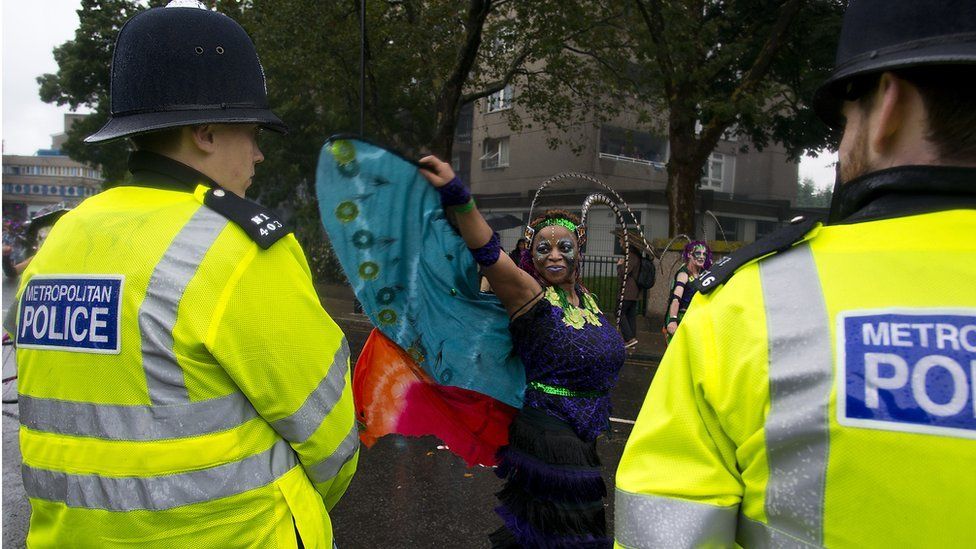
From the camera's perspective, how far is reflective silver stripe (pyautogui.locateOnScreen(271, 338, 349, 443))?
1.56 m

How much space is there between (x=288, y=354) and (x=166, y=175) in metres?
0.55

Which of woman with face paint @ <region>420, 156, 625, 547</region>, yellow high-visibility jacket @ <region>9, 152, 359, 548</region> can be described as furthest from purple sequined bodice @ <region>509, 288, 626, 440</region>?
yellow high-visibility jacket @ <region>9, 152, 359, 548</region>

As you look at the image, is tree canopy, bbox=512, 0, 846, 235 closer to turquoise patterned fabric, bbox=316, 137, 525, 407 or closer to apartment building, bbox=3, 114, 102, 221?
turquoise patterned fabric, bbox=316, 137, 525, 407

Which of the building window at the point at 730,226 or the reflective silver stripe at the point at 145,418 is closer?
the reflective silver stripe at the point at 145,418

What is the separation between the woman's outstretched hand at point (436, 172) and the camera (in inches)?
94.4

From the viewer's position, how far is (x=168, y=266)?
147 centimetres

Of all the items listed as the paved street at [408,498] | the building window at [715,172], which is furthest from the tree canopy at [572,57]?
the building window at [715,172]

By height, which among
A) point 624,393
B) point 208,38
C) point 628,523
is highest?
point 208,38

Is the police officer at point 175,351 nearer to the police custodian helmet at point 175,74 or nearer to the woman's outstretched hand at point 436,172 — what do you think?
the police custodian helmet at point 175,74

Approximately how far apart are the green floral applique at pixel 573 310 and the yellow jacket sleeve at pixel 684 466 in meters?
1.80

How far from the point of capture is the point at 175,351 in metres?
1.44

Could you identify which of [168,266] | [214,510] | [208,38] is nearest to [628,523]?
[214,510]

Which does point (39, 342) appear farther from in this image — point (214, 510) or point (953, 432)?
point (953, 432)

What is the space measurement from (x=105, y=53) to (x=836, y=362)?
26.0 m
